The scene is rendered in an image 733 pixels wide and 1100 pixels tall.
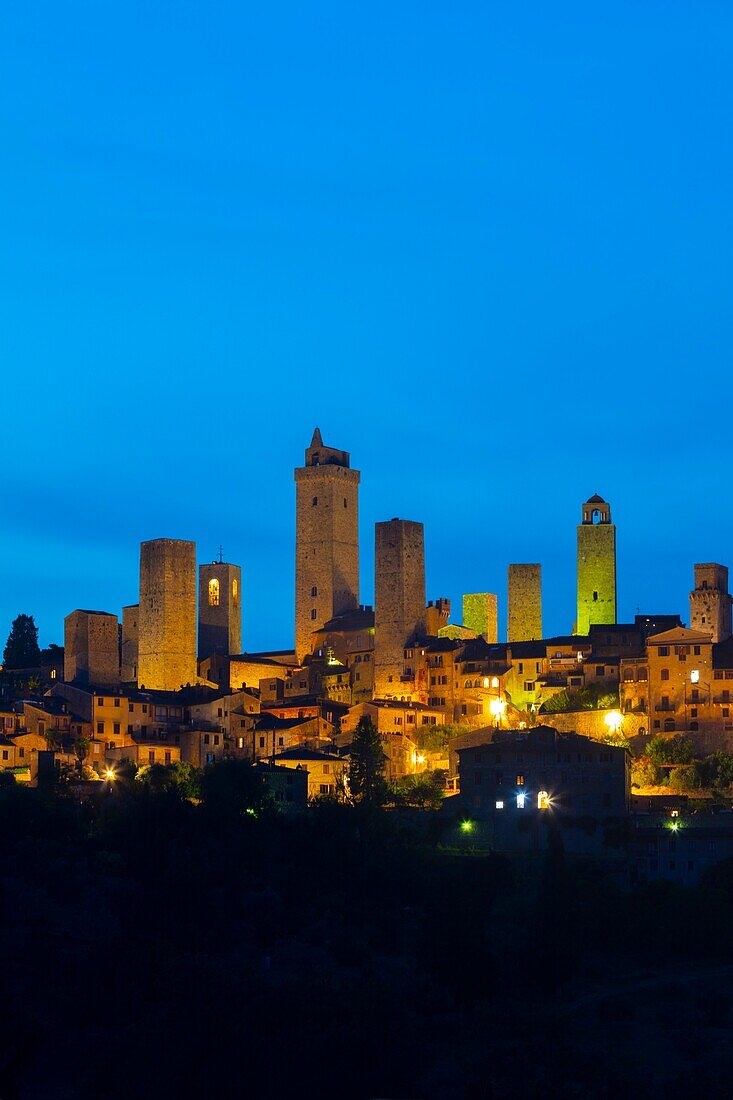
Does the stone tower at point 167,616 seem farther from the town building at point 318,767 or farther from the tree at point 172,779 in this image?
the town building at point 318,767

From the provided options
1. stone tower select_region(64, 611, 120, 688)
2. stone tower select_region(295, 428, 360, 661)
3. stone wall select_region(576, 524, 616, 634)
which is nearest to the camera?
stone tower select_region(64, 611, 120, 688)

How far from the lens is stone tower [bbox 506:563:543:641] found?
105312mm

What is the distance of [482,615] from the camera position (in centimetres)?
10844

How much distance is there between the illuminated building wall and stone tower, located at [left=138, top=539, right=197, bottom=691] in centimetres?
300

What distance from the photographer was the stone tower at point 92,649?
3949 inches

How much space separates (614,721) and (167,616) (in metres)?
22.8

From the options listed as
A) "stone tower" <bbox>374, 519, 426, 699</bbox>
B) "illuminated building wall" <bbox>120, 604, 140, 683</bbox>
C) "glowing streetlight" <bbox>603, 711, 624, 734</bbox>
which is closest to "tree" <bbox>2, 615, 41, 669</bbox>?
"illuminated building wall" <bbox>120, 604, 140, 683</bbox>

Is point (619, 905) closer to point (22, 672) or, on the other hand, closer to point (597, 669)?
point (597, 669)

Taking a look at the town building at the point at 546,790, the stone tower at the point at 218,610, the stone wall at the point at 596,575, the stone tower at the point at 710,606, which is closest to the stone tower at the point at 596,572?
the stone wall at the point at 596,575

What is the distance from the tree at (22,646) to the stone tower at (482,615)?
18011 millimetres

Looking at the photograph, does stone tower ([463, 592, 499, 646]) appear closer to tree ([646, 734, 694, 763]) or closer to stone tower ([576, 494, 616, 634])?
stone tower ([576, 494, 616, 634])

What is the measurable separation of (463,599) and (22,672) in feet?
60.6

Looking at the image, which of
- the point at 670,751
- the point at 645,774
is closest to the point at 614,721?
the point at 670,751

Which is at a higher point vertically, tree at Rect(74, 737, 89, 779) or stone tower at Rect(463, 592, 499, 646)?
stone tower at Rect(463, 592, 499, 646)
